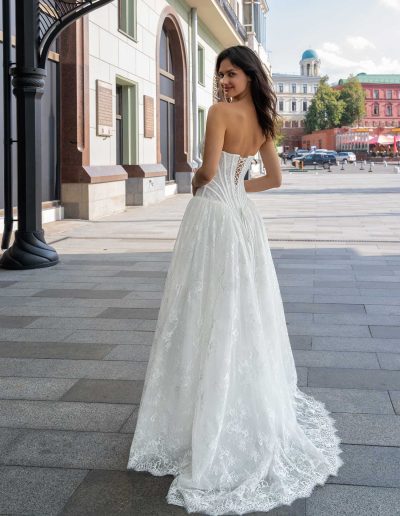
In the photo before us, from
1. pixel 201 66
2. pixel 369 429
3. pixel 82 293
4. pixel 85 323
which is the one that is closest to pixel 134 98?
pixel 201 66

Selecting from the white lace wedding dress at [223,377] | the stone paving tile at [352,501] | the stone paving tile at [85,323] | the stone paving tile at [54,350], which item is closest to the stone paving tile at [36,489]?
the white lace wedding dress at [223,377]

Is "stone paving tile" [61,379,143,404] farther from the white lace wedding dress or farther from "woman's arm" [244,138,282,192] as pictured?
"woman's arm" [244,138,282,192]

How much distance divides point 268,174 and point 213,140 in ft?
1.80

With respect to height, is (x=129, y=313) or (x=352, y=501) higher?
(x=129, y=313)

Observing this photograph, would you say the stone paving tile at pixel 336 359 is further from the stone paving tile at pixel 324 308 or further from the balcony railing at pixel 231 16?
the balcony railing at pixel 231 16

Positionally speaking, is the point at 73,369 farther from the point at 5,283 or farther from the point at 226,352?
the point at 5,283

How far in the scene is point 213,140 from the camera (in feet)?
9.71

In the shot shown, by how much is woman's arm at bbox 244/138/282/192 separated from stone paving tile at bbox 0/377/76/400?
5.52 feet

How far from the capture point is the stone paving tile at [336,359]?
188 inches

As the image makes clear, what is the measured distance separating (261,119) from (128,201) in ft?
54.2

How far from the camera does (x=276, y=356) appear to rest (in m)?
3.22

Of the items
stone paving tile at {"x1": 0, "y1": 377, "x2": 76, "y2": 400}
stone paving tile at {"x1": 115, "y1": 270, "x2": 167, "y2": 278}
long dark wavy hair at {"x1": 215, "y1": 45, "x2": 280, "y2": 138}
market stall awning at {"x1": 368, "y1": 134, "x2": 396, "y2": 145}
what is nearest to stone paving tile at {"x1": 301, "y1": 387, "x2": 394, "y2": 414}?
stone paving tile at {"x1": 0, "y1": 377, "x2": 76, "y2": 400}

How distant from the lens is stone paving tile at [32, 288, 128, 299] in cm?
724

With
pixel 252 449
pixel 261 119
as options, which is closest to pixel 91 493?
pixel 252 449
